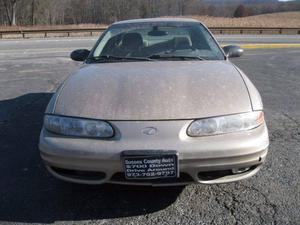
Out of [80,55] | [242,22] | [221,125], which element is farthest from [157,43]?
[242,22]

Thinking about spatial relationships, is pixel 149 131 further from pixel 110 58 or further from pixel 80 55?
pixel 80 55

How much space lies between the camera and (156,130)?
9.64 feet

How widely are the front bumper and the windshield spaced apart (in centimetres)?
153

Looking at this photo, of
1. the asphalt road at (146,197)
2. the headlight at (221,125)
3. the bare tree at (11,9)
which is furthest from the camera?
the bare tree at (11,9)

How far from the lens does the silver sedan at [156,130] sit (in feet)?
9.47

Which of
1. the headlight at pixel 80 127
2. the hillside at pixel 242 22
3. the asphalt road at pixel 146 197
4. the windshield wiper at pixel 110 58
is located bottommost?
the hillside at pixel 242 22

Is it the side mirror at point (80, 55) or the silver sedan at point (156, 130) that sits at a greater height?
the side mirror at point (80, 55)

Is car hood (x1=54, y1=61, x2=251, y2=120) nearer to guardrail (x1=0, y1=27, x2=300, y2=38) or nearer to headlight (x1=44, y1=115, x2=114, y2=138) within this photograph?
headlight (x1=44, y1=115, x2=114, y2=138)

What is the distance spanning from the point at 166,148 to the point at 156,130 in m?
0.17

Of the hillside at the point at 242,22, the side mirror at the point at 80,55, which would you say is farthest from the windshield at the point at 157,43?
the hillside at the point at 242,22

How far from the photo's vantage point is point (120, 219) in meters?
3.13

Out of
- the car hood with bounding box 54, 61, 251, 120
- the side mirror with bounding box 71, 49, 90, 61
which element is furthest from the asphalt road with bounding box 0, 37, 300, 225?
the side mirror with bounding box 71, 49, 90, 61

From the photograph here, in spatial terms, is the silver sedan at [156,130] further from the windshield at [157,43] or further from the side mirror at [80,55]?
the side mirror at [80,55]

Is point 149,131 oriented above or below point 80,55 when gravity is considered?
below
